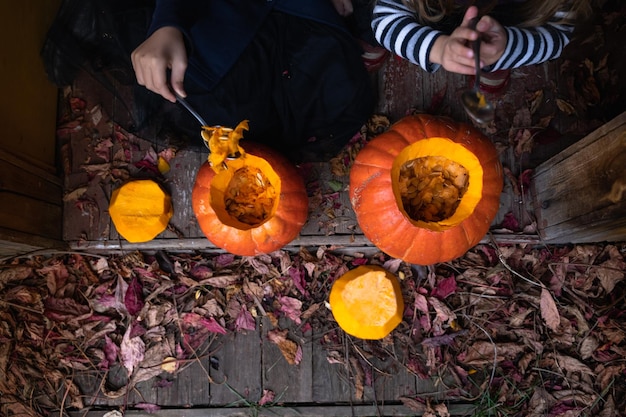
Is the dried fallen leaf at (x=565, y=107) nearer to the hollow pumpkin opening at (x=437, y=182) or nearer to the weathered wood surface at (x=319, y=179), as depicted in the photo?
the weathered wood surface at (x=319, y=179)

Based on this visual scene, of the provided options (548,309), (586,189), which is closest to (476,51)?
(586,189)

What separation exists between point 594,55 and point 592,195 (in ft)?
2.58

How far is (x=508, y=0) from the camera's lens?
145 cm

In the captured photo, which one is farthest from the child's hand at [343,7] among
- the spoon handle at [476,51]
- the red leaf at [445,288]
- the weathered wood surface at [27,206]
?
the weathered wood surface at [27,206]

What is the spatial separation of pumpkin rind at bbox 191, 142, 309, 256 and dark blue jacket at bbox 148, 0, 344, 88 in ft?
0.87

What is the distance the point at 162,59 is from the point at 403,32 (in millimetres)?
691

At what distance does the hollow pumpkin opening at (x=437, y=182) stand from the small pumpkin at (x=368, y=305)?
0.31 m

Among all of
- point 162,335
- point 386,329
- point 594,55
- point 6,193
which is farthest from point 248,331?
point 594,55

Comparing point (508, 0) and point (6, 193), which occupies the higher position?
point (508, 0)

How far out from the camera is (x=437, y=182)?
1.53 meters

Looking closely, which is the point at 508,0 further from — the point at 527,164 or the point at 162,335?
the point at 162,335

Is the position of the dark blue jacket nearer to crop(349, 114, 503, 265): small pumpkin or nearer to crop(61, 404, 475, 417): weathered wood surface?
crop(349, 114, 503, 265): small pumpkin

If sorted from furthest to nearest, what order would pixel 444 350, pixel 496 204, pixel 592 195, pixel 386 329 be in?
pixel 444 350 < pixel 386 329 < pixel 496 204 < pixel 592 195

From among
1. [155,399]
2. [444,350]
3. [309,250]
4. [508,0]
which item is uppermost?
[508,0]
